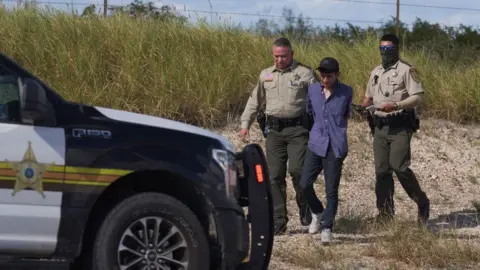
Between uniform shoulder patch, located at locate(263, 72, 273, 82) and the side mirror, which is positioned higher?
uniform shoulder patch, located at locate(263, 72, 273, 82)

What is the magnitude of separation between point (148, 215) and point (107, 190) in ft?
1.00

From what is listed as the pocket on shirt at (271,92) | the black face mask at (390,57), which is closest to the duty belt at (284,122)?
the pocket on shirt at (271,92)

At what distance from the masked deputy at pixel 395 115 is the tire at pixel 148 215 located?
3568 millimetres

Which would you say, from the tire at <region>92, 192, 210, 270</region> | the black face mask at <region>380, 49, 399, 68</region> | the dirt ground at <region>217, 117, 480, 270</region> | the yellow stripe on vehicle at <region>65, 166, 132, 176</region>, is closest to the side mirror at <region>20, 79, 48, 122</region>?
the yellow stripe on vehicle at <region>65, 166, 132, 176</region>

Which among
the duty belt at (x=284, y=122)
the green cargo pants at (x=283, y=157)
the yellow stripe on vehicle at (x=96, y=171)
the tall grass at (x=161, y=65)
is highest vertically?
the tall grass at (x=161, y=65)

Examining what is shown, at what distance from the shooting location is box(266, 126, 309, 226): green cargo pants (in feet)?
28.8

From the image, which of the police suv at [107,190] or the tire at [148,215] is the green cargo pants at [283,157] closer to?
the police suv at [107,190]

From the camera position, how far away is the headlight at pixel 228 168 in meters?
5.86

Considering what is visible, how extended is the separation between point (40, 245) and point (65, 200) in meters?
0.30

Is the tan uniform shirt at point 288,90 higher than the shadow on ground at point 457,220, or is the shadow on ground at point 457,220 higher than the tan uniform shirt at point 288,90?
the tan uniform shirt at point 288,90

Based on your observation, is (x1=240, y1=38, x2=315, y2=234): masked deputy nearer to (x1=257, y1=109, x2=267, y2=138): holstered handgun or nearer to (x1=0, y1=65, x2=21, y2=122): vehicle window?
(x1=257, y1=109, x2=267, y2=138): holstered handgun

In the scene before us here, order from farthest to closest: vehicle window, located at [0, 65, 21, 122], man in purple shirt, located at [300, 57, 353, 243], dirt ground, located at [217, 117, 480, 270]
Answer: man in purple shirt, located at [300, 57, 353, 243]
dirt ground, located at [217, 117, 480, 270]
vehicle window, located at [0, 65, 21, 122]

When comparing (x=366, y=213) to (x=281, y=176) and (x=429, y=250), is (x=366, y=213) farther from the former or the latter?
(x=429, y=250)

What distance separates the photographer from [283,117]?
881 cm
